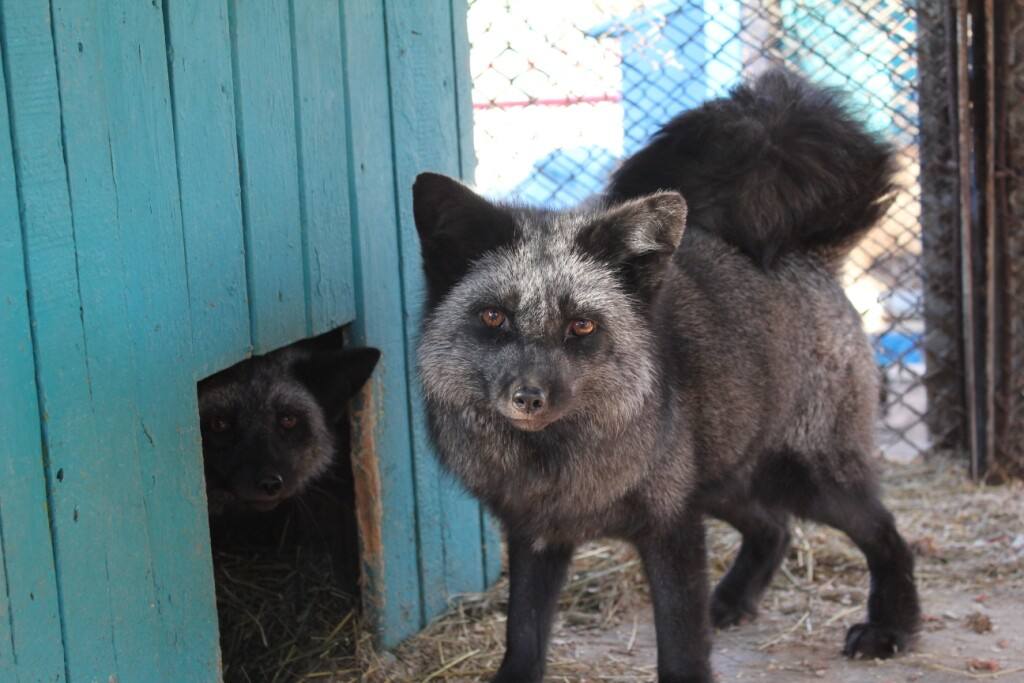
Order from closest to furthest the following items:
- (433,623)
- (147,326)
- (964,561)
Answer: (147,326) → (433,623) → (964,561)

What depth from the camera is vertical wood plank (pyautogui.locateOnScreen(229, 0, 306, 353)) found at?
330cm

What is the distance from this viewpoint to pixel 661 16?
20.2 feet

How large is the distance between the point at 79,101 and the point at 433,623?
2509 mm

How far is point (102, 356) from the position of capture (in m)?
2.67

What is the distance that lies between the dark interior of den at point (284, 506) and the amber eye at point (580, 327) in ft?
3.24

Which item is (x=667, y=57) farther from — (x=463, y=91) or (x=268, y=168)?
(x=268, y=168)

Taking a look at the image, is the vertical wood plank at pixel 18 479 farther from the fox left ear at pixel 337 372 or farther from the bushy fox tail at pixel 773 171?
the bushy fox tail at pixel 773 171

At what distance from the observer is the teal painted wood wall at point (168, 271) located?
2.47 metres

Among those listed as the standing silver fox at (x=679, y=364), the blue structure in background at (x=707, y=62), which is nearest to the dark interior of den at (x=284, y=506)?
the standing silver fox at (x=679, y=364)

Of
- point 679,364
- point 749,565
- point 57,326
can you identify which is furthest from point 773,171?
point 57,326

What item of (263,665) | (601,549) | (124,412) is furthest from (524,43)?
(124,412)

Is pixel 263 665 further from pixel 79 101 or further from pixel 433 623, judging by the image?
pixel 79 101

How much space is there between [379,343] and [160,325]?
1308 millimetres

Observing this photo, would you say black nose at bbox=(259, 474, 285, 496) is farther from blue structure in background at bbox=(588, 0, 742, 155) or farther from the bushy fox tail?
blue structure in background at bbox=(588, 0, 742, 155)
